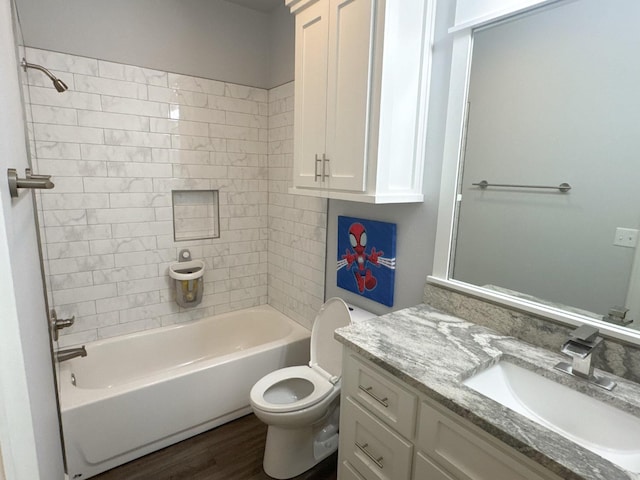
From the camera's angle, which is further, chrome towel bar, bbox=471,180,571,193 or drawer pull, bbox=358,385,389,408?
chrome towel bar, bbox=471,180,571,193

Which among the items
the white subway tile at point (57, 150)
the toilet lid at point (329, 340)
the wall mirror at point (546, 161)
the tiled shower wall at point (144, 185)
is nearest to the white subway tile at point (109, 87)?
the tiled shower wall at point (144, 185)

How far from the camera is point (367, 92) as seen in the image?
4.89ft

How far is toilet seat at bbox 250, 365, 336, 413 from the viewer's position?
175 centimetres

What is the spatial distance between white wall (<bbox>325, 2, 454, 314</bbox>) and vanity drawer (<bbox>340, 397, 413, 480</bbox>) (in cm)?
66

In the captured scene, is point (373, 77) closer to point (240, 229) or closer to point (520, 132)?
point (520, 132)

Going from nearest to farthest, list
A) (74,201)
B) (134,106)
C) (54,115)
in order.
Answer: (54,115)
(74,201)
(134,106)

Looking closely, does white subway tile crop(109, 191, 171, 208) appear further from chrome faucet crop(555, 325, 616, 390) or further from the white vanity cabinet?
chrome faucet crop(555, 325, 616, 390)

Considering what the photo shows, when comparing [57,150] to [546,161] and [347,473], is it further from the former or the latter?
[546,161]

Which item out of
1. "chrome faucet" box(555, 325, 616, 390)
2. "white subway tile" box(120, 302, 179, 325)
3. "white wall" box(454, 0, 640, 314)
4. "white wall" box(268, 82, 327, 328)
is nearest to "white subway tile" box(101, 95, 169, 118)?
"white wall" box(268, 82, 327, 328)

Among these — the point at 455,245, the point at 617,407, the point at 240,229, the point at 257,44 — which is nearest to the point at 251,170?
the point at 240,229

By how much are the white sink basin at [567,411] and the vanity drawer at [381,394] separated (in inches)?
8.7

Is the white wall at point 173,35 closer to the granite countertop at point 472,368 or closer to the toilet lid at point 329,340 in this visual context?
the toilet lid at point 329,340

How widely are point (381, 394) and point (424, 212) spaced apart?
0.88 m

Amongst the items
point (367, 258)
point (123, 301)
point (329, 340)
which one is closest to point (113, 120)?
point (123, 301)
